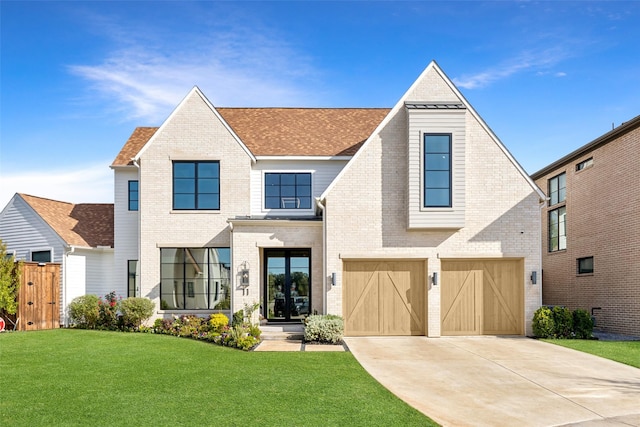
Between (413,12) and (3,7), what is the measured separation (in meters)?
12.1

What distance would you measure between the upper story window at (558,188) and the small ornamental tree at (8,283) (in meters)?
21.9

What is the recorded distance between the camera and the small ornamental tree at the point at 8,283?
1928cm

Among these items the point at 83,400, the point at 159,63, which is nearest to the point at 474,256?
the point at 159,63

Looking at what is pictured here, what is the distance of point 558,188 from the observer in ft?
81.9

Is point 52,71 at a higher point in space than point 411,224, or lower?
higher

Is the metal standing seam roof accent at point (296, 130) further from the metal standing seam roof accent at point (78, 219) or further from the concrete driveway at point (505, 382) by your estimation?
the concrete driveway at point (505, 382)

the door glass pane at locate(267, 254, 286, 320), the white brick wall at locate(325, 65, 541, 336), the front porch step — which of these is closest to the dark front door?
the door glass pane at locate(267, 254, 286, 320)

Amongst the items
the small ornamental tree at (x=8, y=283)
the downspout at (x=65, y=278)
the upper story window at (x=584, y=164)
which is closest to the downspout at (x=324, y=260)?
the downspout at (x=65, y=278)

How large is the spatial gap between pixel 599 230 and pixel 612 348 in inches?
265

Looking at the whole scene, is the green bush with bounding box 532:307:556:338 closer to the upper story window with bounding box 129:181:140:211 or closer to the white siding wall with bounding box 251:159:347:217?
the white siding wall with bounding box 251:159:347:217

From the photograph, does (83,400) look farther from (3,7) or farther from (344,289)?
(3,7)

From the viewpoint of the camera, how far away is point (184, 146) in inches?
817

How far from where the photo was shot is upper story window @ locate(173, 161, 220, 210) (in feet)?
68.0

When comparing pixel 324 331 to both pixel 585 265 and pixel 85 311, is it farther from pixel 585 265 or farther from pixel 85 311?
pixel 585 265
